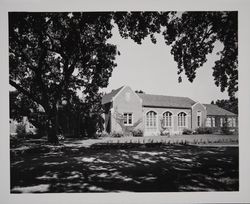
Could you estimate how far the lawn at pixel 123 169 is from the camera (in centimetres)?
461

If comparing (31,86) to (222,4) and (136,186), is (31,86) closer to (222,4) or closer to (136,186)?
(136,186)

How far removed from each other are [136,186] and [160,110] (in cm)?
351

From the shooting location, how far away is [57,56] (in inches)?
243

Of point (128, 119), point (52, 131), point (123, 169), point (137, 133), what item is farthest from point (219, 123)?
point (52, 131)

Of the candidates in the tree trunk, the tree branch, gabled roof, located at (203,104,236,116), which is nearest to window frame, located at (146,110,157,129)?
gabled roof, located at (203,104,236,116)

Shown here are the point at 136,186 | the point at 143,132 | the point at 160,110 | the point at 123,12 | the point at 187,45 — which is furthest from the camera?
the point at 160,110

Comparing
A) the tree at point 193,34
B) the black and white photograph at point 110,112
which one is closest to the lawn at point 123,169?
the black and white photograph at point 110,112

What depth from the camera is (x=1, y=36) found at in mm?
4703

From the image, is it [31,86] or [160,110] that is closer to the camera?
[31,86]

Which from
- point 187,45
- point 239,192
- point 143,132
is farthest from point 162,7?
point 239,192

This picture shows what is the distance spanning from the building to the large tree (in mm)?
721

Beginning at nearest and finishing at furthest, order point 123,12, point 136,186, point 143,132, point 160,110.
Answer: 1. point 136,186
2. point 123,12
3. point 143,132
4. point 160,110

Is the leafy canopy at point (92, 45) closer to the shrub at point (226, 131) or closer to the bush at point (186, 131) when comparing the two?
the shrub at point (226, 131)

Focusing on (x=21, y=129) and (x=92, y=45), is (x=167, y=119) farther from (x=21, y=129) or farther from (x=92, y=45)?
(x=21, y=129)
